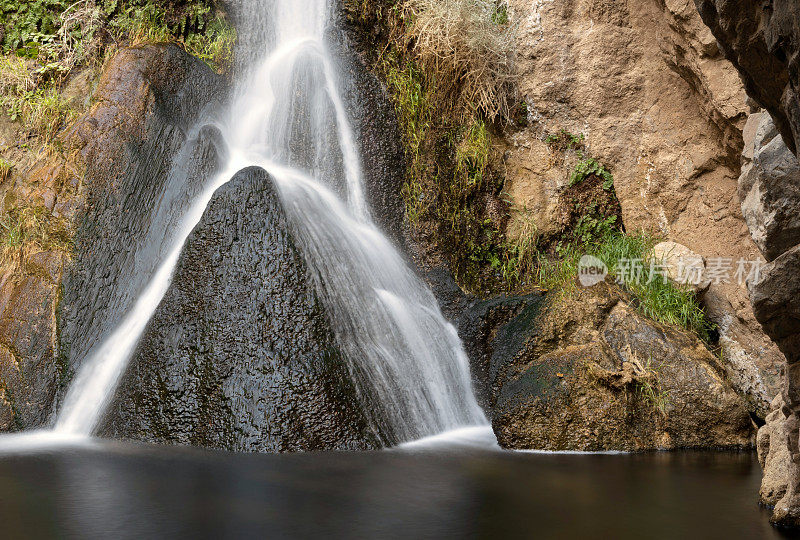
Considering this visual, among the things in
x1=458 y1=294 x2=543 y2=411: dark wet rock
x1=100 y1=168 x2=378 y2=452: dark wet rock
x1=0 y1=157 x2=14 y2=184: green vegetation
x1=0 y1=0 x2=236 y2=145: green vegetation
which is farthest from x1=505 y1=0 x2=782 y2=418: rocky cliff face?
x1=0 y1=157 x2=14 y2=184: green vegetation

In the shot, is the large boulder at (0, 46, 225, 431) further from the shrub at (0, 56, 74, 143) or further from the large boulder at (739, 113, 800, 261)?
the large boulder at (739, 113, 800, 261)

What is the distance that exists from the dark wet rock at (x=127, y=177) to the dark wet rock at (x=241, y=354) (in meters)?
1.06

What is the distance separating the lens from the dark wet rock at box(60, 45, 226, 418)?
20.0 feet

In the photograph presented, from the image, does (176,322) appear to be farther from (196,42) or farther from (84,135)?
(196,42)

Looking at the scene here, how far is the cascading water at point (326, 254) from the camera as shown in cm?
531

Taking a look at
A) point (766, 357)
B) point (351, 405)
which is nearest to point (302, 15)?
point (351, 405)

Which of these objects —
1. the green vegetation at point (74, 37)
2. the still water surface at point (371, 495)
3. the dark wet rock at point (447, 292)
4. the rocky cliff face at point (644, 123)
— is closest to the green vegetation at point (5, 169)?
the green vegetation at point (74, 37)

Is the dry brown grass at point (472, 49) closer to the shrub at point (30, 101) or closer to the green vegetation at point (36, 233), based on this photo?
the shrub at point (30, 101)

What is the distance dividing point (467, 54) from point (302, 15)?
92.8 inches

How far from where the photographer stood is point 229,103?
7918 mm

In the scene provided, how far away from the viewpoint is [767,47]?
6.98ft

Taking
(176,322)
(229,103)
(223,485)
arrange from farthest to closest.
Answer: (229,103) < (176,322) < (223,485)

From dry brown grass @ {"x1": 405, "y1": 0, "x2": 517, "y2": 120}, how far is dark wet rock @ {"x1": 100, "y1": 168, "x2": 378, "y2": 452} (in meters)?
2.82

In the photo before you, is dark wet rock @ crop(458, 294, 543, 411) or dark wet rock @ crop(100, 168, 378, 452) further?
dark wet rock @ crop(458, 294, 543, 411)
